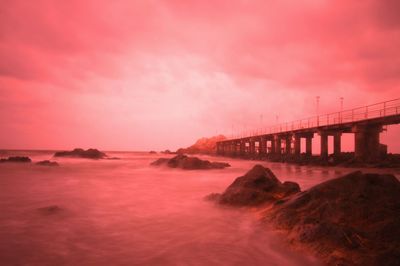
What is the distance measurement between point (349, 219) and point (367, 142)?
2472 centimetres

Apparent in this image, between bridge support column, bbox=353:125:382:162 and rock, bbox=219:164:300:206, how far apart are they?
21078 millimetres

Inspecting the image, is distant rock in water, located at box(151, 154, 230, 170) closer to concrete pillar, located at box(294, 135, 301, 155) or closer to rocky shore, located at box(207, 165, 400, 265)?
concrete pillar, located at box(294, 135, 301, 155)

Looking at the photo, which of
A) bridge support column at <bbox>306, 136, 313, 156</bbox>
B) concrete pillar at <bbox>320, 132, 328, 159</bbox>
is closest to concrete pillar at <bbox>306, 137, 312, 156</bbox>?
bridge support column at <bbox>306, 136, 313, 156</bbox>

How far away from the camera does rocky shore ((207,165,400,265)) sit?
3.45 m

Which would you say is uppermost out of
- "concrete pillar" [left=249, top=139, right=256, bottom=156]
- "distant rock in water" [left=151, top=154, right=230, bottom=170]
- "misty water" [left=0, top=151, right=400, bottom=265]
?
"concrete pillar" [left=249, top=139, right=256, bottom=156]

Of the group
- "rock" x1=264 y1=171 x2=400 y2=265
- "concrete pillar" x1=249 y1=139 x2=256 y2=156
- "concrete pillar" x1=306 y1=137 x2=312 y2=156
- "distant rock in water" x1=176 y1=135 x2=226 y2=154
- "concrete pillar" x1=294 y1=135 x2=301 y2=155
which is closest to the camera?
"rock" x1=264 y1=171 x2=400 y2=265

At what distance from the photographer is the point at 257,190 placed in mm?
7219

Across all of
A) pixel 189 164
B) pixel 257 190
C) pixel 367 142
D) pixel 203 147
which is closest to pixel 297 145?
pixel 367 142

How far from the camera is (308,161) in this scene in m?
31.2

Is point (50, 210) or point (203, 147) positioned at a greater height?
point (203, 147)

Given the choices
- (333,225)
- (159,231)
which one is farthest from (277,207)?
(159,231)

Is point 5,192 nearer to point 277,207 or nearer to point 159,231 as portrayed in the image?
point 159,231

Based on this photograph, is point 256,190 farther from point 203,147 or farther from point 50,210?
point 203,147

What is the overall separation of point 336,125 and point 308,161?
545 centimetres
